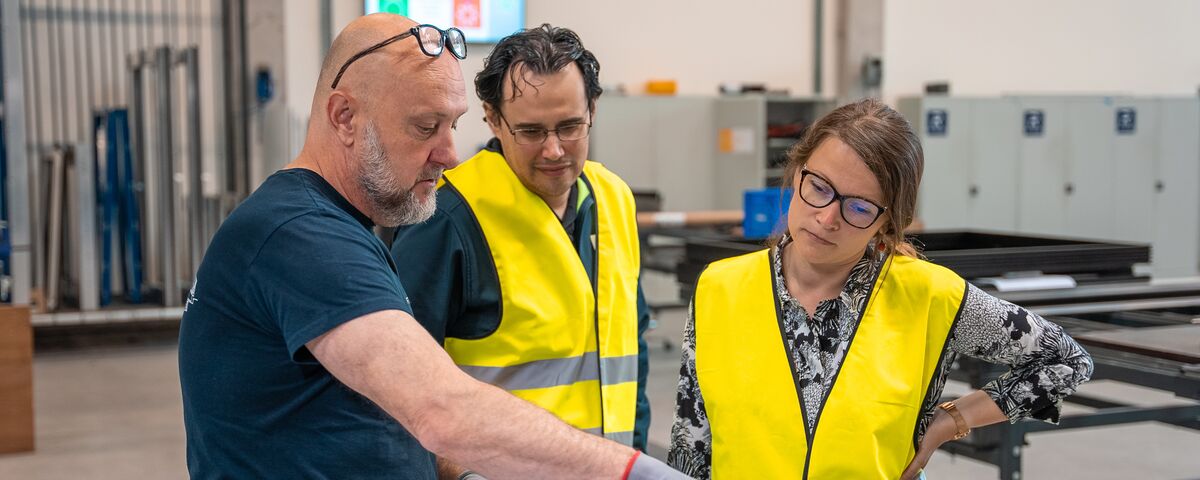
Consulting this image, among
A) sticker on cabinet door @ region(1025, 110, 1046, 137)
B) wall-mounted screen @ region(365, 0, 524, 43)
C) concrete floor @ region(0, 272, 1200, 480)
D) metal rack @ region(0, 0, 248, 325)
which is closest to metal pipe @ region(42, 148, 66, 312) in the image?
metal rack @ region(0, 0, 248, 325)

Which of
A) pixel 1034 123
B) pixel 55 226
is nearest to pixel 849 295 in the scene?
pixel 55 226

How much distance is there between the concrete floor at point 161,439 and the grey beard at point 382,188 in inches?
101

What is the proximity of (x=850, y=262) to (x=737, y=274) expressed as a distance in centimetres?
18

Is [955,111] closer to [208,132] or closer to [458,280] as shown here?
[208,132]

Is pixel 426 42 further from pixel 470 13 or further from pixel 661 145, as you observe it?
pixel 661 145

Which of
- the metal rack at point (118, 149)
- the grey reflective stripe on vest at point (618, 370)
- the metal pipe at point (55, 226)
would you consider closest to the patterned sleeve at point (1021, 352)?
the grey reflective stripe on vest at point (618, 370)

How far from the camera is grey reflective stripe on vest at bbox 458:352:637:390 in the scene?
1897 millimetres

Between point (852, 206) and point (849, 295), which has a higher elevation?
point (852, 206)

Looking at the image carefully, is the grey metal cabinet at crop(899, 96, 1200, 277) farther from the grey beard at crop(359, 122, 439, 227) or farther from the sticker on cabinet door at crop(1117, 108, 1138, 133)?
the grey beard at crop(359, 122, 439, 227)

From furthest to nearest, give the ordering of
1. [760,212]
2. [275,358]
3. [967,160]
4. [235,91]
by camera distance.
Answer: [967,160] < [235,91] < [760,212] < [275,358]

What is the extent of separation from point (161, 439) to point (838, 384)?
4.36m

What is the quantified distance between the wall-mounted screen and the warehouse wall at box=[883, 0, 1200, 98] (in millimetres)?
3903

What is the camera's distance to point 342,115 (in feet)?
4.45

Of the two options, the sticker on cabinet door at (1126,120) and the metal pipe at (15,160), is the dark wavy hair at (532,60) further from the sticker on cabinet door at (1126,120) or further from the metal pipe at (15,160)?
the sticker on cabinet door at (1126,120)
